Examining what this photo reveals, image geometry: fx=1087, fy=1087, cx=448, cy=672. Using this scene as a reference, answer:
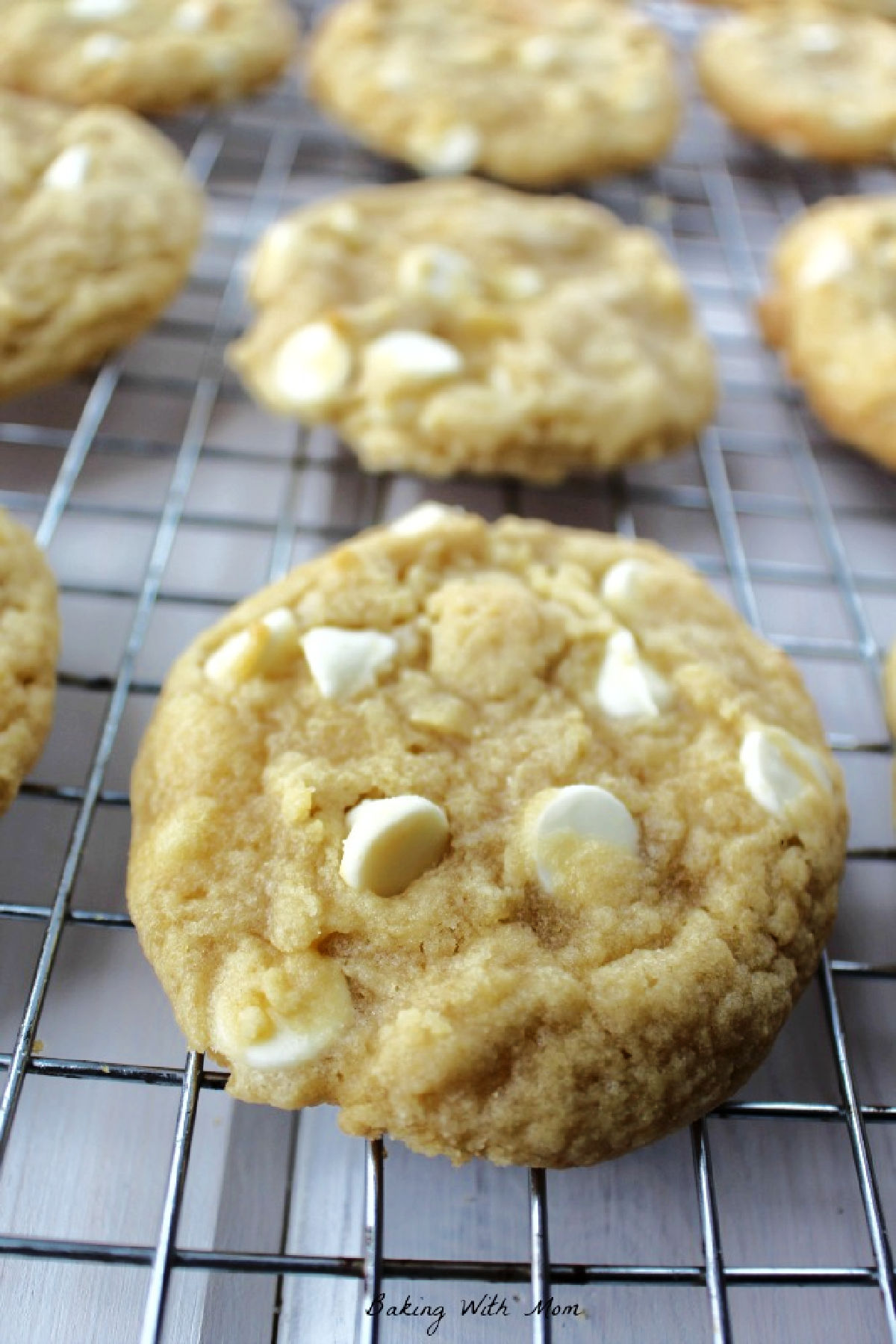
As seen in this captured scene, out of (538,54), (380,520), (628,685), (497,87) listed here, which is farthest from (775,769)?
(538,54)

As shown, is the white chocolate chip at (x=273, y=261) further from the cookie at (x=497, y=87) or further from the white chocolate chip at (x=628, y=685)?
the white chocolate chip at (x=628, y=685)

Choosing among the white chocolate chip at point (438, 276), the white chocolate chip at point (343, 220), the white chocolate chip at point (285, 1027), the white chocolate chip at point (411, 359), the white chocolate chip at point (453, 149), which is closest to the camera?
the white chocolate chip at point (285, 1027)

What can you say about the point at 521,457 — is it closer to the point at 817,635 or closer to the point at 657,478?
the point at 657,478

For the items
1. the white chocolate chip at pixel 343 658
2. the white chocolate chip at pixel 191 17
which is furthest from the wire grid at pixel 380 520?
the white chocolate chip at pixel 343 658

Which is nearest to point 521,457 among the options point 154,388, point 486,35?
point 154,388

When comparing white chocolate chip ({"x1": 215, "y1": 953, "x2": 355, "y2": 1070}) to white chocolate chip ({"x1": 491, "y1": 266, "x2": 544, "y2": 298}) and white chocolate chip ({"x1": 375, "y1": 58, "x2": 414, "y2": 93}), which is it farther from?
white chocolate chip ({"x1": 375, "y1": 58, "x2": 414, "y2": 93})

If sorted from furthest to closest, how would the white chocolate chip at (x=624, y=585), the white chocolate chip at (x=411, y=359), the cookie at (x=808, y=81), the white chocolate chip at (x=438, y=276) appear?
the cookie at (x=808, y=81) → the white chocolate chip at (x=438, y=276) → the white chocolate chip at (x=411, y=359) → the white chocolate chip at (x=624, y=585)

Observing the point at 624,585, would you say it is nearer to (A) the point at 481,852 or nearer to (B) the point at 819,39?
(A) the point at 481,852
